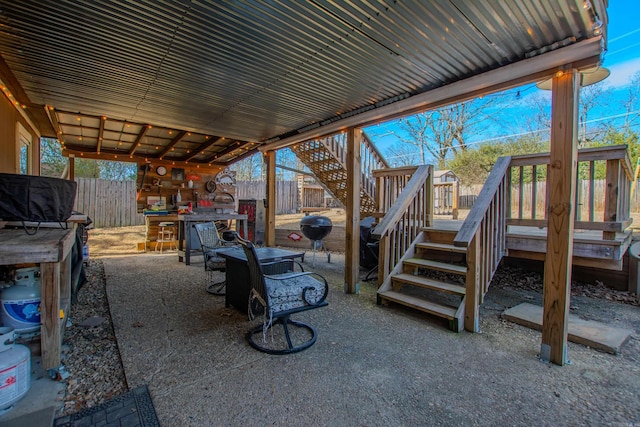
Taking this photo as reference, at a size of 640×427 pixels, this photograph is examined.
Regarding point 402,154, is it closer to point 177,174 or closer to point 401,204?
point 177,174

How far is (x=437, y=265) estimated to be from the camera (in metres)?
3.70

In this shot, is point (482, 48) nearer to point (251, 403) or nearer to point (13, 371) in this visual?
point (251, 403)

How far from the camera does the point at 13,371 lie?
1.80 meters

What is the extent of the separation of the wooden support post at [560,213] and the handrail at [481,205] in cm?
62

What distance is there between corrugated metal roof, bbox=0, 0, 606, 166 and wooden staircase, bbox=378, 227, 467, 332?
1981mm

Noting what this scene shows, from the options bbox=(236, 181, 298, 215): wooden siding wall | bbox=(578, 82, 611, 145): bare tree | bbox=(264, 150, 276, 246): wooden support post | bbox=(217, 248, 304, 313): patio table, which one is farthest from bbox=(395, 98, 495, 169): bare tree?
bbox=(217, 248, 304, 313): patio table

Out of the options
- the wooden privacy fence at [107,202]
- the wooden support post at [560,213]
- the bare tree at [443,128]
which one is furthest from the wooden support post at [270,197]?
the bare tree at [443,128]

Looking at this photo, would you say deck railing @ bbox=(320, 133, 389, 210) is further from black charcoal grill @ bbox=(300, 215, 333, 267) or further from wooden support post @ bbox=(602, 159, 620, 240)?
wooden support post @ bbox=(602, 159, 620, 240)

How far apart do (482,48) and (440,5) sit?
0.79 meters

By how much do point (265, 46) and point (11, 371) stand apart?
2.76 m

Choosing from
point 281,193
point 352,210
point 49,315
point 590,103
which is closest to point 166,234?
point 352,210

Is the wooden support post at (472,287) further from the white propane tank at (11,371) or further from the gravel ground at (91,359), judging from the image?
the white propane tank at (11,371)

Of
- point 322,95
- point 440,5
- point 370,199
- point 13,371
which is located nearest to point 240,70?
point 322,95

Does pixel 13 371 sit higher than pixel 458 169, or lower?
lower
